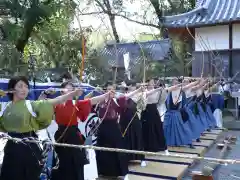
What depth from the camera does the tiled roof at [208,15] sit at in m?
10.0

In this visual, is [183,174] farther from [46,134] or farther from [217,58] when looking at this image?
[217,58]

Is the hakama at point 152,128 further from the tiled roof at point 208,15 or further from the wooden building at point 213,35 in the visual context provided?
the tiled roof at point 208,15

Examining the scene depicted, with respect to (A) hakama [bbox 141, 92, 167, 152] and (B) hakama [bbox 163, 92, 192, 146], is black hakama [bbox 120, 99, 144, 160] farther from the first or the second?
(B) hakama [bbox 163, 92, 192, 146]

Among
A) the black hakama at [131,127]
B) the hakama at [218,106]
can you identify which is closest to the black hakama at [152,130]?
the black hakama at [131,127]

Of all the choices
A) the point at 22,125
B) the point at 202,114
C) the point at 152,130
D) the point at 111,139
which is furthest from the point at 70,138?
the point at 202,114

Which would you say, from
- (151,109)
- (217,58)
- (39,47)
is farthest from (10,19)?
(217,58)

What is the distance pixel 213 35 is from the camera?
10.3 m

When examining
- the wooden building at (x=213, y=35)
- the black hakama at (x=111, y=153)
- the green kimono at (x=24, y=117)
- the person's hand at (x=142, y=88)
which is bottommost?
the black hakama at (x=111, y=153)

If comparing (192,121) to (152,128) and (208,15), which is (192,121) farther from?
(208,15)

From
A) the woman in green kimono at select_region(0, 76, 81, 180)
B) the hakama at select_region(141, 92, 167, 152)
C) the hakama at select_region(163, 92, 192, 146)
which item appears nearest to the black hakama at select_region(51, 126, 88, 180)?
the woman in green kimono at select_region(0, 76, 81, 180)

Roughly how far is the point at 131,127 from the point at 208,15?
6.42 metres

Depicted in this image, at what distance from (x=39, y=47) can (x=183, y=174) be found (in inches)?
182

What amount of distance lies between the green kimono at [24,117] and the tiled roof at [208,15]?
7.85m

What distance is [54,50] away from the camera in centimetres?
731
